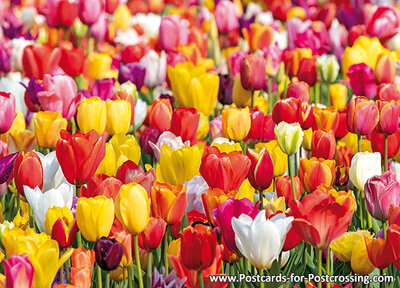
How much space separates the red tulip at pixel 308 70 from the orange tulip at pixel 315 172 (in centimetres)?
119

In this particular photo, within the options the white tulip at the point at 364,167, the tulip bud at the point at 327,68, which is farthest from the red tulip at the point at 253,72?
the white tulip at the point at 364,167

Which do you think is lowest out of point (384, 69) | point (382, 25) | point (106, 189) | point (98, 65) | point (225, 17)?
point (106, 189)

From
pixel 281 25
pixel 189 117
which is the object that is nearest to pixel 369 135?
pixel 189 117

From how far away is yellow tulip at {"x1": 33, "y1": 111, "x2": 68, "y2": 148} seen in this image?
2689 millimetres

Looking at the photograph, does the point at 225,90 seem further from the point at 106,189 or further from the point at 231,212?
the point at 231,212

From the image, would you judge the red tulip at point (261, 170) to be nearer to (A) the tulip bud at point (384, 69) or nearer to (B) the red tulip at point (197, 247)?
(B) the red tulip at point (197, 247)

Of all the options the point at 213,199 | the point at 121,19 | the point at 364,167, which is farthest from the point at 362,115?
the point at 121,19

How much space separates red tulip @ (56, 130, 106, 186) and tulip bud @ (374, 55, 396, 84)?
1642 mm

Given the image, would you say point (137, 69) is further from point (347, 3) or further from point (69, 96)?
point (347, 3)

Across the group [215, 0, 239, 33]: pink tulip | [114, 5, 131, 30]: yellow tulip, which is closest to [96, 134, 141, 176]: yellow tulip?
[215, 0, 239, 33]: pink tulip

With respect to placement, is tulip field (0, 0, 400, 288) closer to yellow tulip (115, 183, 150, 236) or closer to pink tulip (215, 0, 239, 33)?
yellow tulip (115, 183, 150, 236)

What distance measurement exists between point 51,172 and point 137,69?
4.52ft

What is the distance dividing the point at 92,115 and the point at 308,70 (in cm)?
120

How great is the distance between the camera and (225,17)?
5199 mm
